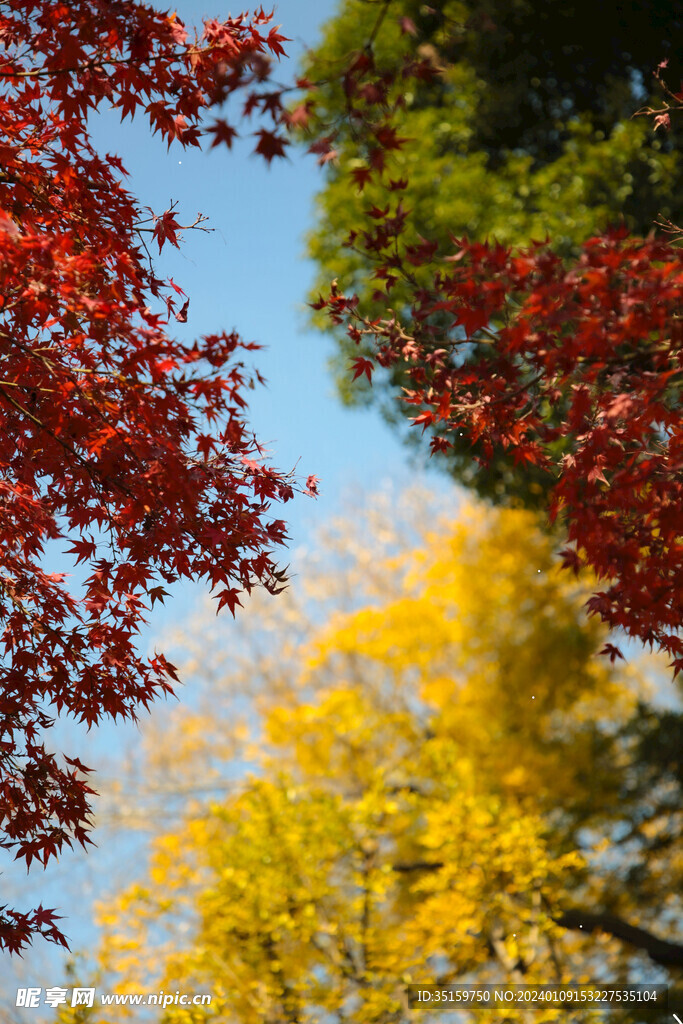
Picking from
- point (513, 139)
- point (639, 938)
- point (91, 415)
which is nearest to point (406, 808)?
point (639, 938)

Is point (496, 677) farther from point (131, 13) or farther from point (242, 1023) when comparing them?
point (131, 13)

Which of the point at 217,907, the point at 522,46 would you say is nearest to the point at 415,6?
the point at 522,46

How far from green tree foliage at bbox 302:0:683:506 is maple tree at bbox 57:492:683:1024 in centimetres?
161

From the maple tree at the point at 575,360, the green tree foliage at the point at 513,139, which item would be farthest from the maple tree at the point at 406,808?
the maple tree at the point at 575,360

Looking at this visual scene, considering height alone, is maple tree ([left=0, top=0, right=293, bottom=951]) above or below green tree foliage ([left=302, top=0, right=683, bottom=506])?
below

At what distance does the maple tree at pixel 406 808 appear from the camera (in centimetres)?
473

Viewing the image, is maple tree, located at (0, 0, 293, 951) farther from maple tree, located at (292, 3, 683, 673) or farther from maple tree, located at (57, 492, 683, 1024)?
maple tree, located at (57, 492, 683, 1024)

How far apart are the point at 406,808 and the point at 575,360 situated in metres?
4.83

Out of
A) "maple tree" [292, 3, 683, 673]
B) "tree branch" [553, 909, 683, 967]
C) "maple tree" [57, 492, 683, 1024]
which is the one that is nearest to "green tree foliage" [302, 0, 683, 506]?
"maple tree" [57, 492, 683, 1024]

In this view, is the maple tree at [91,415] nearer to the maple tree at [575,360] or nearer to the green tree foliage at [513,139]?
the maple tree at [575,360]

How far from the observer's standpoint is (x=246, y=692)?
32.9ft

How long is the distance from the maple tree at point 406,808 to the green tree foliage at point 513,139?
161cm

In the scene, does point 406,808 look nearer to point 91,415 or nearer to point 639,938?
point 639,938

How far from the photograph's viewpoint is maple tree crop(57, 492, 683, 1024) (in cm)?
473
